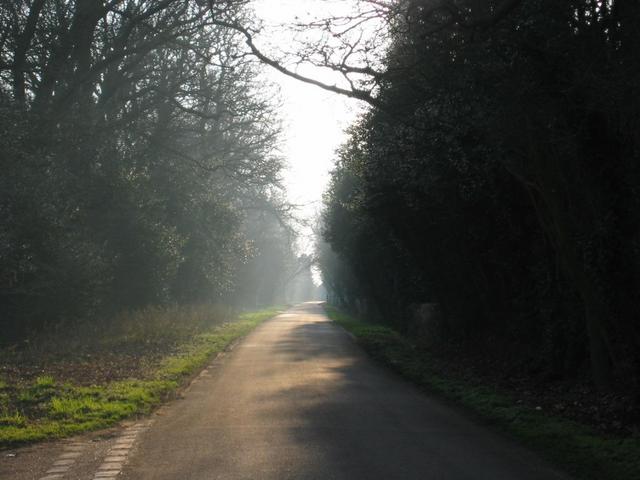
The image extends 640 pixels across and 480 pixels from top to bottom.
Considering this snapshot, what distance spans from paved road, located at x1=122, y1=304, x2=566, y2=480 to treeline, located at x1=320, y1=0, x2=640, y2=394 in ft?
9.99

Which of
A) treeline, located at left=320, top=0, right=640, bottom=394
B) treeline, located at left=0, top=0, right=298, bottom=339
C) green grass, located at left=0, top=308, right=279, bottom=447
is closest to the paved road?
green grass, located at left=0, top=308, right=279, bottom=447

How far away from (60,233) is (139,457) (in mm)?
12365

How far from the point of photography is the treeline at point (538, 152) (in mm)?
10148

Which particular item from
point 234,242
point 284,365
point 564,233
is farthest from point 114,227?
point 564,233

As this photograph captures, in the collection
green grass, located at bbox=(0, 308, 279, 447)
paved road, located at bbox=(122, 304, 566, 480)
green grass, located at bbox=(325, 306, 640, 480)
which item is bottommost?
green grass, located at bbox=(325, 306, 640, 480)

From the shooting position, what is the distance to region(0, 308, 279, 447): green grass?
9.51 m

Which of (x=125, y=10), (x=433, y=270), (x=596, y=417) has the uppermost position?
(x=125, y=10)

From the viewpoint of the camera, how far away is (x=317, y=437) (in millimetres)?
8883

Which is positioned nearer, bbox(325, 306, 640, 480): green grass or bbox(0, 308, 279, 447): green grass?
bbox(325, 306, 640, 480): green grass

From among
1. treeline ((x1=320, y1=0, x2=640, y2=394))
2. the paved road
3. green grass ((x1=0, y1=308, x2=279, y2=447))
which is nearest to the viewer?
the paved road

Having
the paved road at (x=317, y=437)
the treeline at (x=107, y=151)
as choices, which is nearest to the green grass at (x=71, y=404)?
the paved road at (x=317, y=437)

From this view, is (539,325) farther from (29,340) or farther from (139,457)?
(29,340)

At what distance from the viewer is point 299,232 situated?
43.8m

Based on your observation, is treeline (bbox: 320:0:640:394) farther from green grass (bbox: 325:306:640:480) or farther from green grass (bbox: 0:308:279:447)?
green grass (bbox: 0:308:279:447)
